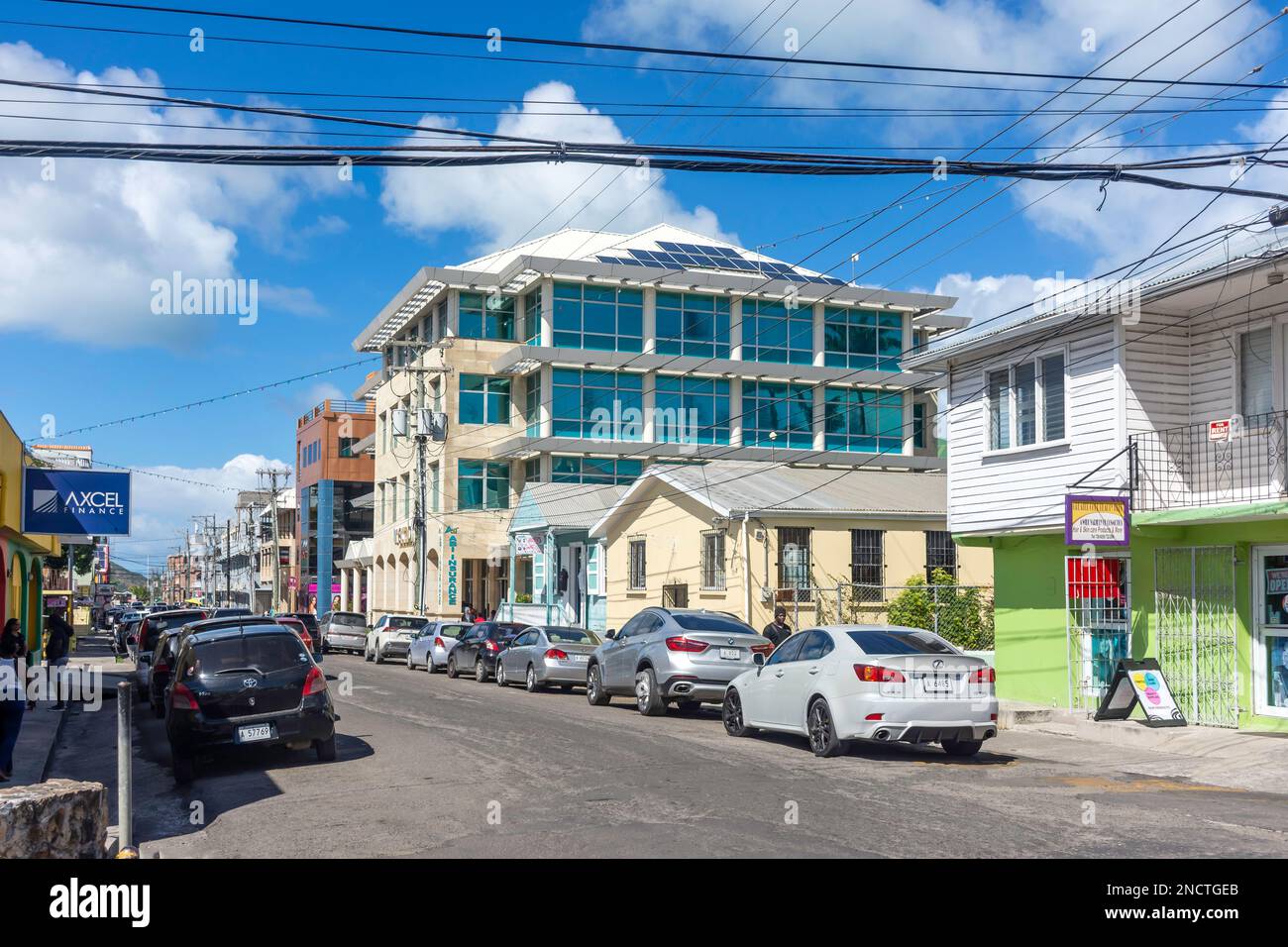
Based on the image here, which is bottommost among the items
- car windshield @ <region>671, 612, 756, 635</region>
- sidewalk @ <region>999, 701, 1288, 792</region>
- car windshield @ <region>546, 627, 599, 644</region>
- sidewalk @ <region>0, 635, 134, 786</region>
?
sidewalk @ <region>0, 635, 134, 786</region>

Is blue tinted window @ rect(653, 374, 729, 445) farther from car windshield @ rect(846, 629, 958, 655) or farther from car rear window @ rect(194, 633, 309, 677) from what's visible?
car rear window @ rect(194, 633, 309, 677)

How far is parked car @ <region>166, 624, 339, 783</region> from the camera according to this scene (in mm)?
13320

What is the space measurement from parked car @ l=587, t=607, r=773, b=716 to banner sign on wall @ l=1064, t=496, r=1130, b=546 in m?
4.90

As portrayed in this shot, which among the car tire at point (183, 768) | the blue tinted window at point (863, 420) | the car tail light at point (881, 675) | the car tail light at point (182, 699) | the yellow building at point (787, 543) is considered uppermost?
the blue tinted window at point (863, 420)

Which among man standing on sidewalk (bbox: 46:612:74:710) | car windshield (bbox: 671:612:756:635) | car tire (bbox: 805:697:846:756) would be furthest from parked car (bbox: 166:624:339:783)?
man standing on sidewalk (bbox: 46:612:74:710)

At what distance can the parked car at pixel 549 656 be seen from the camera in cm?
2533

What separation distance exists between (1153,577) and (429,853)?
1244 centimetres

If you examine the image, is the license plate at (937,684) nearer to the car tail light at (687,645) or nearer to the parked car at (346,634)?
the car tail light at (687,645)

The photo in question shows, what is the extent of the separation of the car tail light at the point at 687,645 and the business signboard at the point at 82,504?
9.18 meters

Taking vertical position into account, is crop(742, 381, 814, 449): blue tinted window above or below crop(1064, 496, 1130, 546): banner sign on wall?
above

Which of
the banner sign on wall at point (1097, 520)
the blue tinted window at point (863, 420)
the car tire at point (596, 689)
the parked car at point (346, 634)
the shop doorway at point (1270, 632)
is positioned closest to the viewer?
the shop doorway at point (1270, 632)

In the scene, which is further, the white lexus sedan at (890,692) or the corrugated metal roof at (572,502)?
the corrugated metal roof at (572,502)

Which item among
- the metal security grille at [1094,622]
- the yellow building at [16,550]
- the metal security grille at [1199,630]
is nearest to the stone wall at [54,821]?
the metal security grille at [1199,630]

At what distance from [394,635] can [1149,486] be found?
28.5 metres
